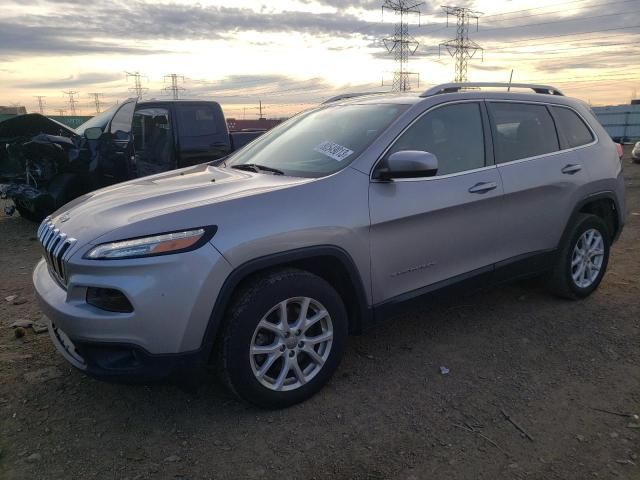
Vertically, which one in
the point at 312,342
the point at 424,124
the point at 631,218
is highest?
the point at 424,124

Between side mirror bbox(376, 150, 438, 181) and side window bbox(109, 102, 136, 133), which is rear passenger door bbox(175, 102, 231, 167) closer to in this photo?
side window bbox(109, 102, 136, 133)

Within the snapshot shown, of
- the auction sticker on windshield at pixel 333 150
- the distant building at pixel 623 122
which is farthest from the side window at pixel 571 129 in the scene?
the distant building at pixel 623 122

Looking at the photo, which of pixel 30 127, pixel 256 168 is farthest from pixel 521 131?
pixel 30 127

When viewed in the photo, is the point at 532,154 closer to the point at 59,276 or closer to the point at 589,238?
the point at 589,238

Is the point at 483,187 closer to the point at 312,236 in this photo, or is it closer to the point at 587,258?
the point at 312,236

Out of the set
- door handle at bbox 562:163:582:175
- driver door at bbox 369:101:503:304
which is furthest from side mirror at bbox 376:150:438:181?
door handle at bbox 562:163:582:175

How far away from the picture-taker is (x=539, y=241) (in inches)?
165

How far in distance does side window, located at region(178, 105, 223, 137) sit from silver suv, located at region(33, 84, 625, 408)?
413 centimetres

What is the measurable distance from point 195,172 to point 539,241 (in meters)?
2.71

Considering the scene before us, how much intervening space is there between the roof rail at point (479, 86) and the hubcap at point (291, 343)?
1.75 metres

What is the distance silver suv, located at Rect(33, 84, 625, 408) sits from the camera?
8.48 ft

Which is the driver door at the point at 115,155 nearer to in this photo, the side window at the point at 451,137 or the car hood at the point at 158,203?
the car hood at the point at 158,203

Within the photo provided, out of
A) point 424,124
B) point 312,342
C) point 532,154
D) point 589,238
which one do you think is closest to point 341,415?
point 312,342

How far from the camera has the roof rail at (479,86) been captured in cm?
375
